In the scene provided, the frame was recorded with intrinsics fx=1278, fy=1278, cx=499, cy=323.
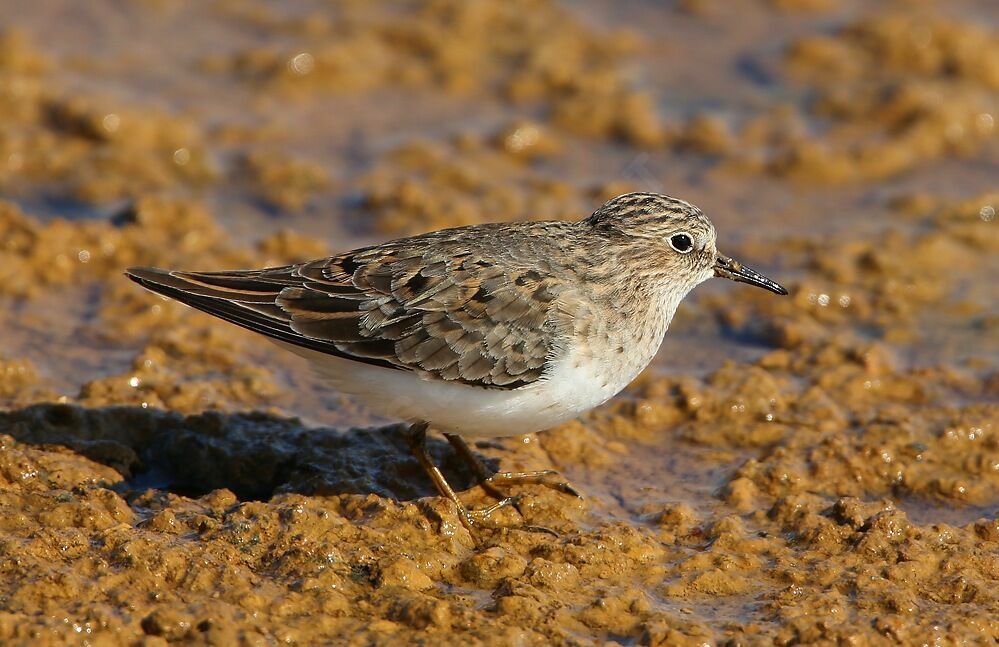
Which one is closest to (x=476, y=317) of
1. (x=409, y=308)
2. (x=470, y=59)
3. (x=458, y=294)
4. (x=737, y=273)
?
(x=458, y=294)

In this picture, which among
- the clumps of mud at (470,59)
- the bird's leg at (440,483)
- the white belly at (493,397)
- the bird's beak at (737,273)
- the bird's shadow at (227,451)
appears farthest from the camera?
the clumps of mud at (470,59)

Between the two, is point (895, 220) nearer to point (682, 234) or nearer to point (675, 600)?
point (682, 234)

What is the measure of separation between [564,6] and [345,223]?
14.4 feet

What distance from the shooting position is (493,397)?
7.21 metres

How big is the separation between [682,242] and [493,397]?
166 centimetres

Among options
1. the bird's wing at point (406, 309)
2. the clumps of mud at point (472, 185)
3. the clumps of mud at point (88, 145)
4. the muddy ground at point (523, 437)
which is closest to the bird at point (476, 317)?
the bird's wing at point (406, 309)

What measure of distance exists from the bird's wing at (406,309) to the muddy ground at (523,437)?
843 mm

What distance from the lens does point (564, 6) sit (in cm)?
1380

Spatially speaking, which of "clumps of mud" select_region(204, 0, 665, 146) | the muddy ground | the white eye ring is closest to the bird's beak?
the white eye ring

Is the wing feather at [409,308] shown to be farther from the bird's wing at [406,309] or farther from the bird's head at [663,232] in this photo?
the bird's head at [663,232]

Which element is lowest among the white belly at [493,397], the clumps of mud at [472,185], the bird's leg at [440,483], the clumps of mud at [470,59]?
the bird's leg at [440,483]

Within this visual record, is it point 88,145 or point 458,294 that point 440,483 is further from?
point 88,145

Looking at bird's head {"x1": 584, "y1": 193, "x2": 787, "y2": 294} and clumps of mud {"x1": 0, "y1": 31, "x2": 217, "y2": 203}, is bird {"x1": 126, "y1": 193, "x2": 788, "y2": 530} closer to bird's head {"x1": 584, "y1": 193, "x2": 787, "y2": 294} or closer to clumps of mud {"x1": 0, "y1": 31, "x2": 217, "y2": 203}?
bird's head {"x1": 584, "y1": 193, "x2": 787, "y2": 294}

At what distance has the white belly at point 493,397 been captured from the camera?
23.5 ft
